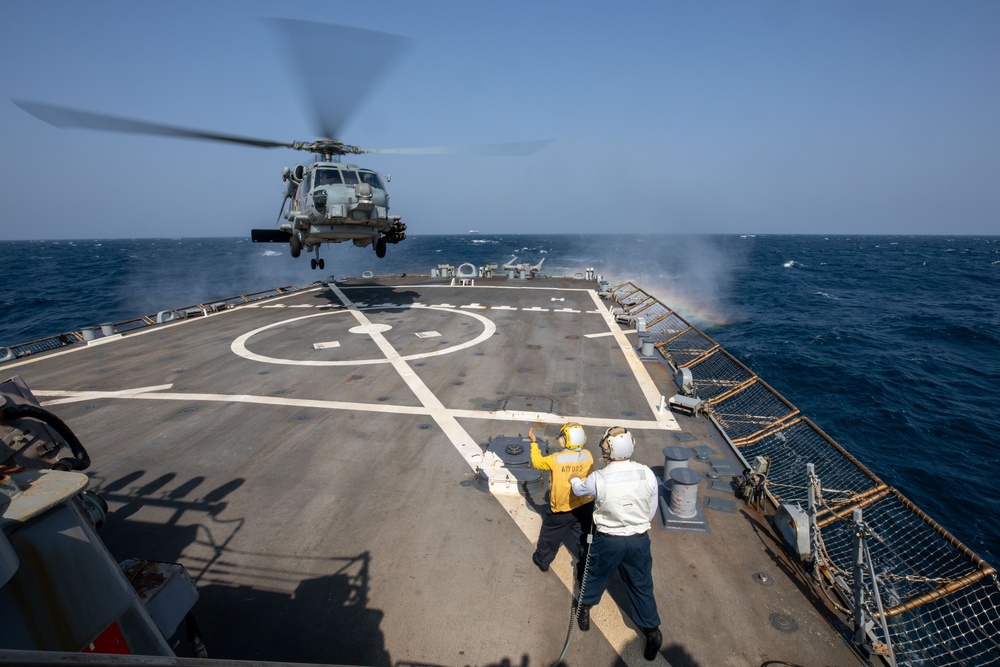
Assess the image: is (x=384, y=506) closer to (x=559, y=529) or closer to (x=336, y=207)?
(x=559, y=529)

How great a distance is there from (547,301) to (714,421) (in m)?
15.7

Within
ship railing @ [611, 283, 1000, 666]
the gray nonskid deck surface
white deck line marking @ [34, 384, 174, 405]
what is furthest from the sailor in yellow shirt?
white deck line marking @ [34, 384, 174, 405]

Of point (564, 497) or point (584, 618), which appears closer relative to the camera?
point (584, 618)

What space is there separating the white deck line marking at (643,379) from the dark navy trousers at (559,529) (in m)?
5.06

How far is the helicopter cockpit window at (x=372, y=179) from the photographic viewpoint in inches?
748

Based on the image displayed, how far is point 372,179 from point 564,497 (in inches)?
678

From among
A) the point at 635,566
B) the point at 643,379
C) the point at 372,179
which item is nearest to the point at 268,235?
the point at 372,179

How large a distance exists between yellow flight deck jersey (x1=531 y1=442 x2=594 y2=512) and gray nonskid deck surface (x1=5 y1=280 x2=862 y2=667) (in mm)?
1158

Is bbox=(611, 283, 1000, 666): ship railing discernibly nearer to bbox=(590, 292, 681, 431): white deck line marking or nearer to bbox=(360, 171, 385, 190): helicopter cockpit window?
bbox=(590, 292, 681, 431): white deck line marking

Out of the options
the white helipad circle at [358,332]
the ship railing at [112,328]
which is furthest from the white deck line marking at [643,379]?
the ship railing at [112,328]

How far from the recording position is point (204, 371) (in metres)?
14.0

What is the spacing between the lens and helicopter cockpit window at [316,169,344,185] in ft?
60.0

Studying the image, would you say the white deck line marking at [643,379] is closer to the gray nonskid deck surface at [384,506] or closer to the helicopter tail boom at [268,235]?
the gray nonskid deck surface at [384,506]

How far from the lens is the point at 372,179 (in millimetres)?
19391
